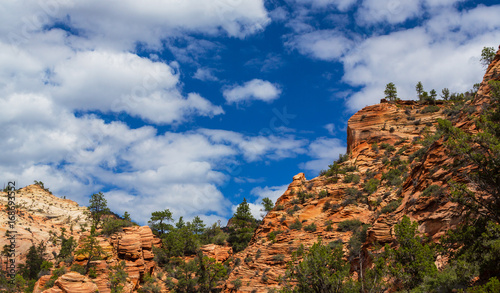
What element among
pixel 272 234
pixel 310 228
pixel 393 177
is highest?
pixel 393 177

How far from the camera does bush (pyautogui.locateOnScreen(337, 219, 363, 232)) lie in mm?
40938

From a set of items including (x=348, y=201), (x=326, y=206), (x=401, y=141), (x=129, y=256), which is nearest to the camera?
(x=348, y=201)

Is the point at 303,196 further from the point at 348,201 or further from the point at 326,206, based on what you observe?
the point at 348,201

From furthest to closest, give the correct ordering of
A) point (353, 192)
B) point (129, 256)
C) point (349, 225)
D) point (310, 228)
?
point (129, 256) < point (353, 192) < point (310, 228) < point (349, 225)

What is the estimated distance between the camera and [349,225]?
4141 cm

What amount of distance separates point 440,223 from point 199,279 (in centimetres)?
3450

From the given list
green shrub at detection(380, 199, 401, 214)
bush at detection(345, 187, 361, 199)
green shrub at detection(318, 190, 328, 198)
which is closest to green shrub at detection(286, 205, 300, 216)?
green shrub at detection(318, 190, 328, 198)

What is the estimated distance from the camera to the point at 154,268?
56.2 meters

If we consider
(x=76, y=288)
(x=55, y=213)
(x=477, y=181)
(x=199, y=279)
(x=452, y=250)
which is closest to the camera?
(x=477, y=181)

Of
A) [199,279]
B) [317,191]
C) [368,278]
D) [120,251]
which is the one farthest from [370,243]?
[120,251]

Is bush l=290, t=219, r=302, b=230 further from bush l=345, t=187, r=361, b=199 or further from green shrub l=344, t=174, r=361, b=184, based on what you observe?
green shrub l=344, t=174, r=361, b=184

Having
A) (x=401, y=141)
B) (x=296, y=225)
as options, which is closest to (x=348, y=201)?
(x=296, y=225)

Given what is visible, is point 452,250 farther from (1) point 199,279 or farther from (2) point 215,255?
(2) point 215,255

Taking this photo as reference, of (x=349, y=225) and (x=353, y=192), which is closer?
(x=349, y=225)
